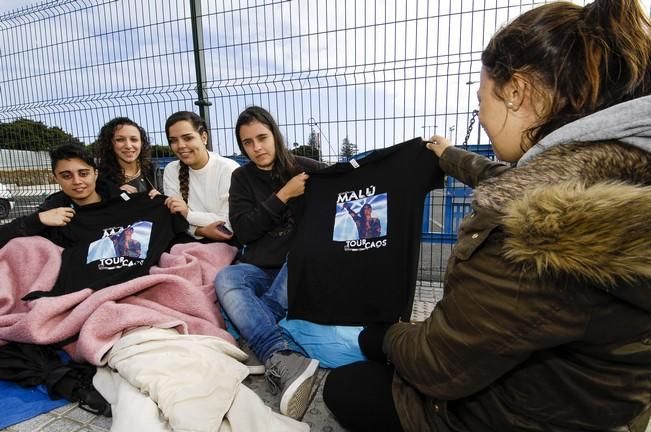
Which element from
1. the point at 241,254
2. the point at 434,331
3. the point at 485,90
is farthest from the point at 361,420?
the point at 241,254

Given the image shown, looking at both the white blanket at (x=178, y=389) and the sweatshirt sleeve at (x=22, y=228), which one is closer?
the white blanket at (x=178, y=389)

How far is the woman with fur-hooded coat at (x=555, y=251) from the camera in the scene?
654 mm

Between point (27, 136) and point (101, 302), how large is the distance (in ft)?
17.6

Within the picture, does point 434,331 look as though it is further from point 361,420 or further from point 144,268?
point 144,268

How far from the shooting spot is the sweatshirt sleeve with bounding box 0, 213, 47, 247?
2262mm

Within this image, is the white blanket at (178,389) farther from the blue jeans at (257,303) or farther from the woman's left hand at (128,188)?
the woman's left hand at (128,188)

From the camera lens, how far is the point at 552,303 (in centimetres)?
69

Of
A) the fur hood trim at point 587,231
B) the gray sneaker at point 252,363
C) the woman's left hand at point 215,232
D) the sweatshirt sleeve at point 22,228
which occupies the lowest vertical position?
the gray sneaker at point 252,363

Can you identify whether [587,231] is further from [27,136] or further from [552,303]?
[27,136]

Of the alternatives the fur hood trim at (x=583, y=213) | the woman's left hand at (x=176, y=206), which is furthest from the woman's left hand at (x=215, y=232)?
the fur hood trim at (x=583, y=213)

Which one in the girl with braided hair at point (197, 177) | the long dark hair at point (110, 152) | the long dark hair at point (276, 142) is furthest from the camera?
the long dark hair at point (110, 152)

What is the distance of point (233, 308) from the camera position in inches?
74.2

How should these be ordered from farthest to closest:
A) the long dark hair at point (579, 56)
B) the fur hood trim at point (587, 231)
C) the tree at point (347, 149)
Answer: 1. the tree at point (347, 149)
2. the long dark hair at point (579, 56)
3. the fur hood trim at point (587, 231)

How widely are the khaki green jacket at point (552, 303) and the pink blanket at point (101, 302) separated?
1.33m
